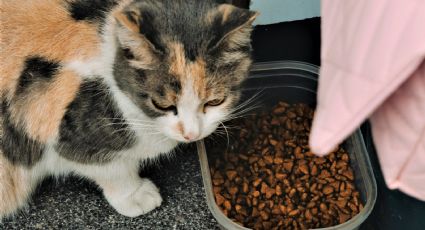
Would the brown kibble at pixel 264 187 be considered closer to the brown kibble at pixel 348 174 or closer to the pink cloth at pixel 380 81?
the brown kibble at pixel 348 174

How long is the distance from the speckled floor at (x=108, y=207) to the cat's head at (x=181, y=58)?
0.36 meters

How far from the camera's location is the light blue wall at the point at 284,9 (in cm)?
134

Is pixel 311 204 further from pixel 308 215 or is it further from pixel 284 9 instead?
pixel 284 9

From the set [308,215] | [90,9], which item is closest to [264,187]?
[308,215]

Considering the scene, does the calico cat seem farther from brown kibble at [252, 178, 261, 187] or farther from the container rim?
the container rim

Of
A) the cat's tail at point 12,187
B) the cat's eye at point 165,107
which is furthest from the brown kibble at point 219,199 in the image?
the cat's tail at point 12,187

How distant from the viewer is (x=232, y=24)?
84 centimetres

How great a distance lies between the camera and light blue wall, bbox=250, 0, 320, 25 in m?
1.34

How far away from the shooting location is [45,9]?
996 mm

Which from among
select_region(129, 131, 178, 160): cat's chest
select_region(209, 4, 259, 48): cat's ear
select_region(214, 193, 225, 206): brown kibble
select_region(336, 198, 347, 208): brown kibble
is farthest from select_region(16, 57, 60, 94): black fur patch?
select_region(336, 198, 347, 208): brown kibble

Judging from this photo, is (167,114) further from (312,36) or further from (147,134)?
(312,36)

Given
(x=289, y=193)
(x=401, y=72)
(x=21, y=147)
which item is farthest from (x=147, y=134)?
(x=401, y=72)

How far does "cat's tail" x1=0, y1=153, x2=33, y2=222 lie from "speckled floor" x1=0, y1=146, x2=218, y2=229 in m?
0.06

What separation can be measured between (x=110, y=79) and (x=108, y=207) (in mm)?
418
